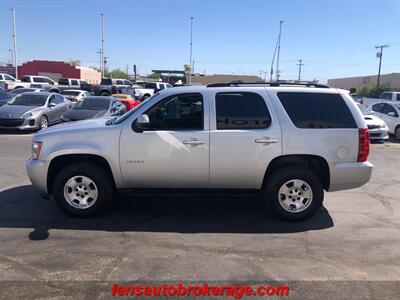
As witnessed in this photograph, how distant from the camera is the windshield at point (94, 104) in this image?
14.8m

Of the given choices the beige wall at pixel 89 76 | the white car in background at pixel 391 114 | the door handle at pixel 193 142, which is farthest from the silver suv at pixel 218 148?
the beige wall at pixel 89 76

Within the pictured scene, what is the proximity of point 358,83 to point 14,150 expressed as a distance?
290 ft

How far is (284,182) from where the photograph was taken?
5.29 metres

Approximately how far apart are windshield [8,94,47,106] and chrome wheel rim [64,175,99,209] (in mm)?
11333

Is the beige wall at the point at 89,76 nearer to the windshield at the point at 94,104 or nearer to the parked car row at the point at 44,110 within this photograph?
the parked car row at the point at 44,110

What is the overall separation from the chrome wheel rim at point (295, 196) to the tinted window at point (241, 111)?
0.90m

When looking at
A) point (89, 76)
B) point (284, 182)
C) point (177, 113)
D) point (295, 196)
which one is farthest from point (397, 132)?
point (89, 76)

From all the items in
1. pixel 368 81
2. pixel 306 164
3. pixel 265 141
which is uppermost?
pixel 368 81

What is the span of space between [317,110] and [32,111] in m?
12.1

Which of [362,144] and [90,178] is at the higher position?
[362,144]

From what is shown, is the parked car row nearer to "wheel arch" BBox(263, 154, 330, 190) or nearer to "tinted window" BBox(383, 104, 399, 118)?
"wheel arch" BBox(263, 154, 330, 190)

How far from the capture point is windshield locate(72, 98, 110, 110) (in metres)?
14.8

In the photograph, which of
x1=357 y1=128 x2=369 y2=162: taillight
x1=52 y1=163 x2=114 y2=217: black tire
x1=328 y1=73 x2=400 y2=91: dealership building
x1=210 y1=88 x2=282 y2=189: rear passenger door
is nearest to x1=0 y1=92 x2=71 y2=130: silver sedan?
x1=52 y1=163 x2=114 y2=217: black tire

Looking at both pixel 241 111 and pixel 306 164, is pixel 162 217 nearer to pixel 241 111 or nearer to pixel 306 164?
pixel 241 111
